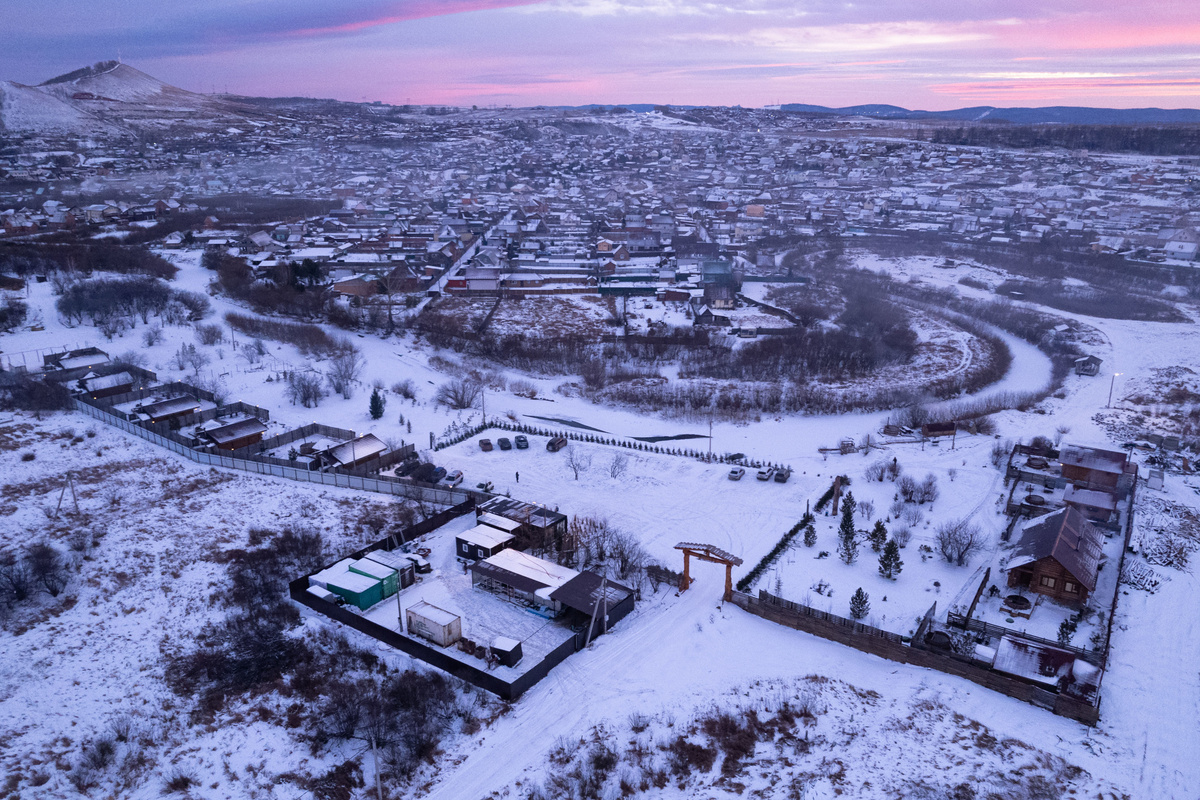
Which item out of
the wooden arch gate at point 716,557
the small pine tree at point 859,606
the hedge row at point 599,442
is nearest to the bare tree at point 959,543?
the small pine tree at point 859,606

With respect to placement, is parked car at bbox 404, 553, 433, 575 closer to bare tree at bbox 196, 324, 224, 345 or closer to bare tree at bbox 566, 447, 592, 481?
bare tree at bbox 566, 447, 592, 481

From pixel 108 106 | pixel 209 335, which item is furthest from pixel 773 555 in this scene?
pixel 108 106

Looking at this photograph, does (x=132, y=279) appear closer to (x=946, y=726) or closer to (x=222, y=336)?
(x=222, y=336)

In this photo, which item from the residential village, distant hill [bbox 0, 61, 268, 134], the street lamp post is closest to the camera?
the residential village

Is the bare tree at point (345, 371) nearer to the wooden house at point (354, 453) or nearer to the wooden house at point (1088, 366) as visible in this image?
the wooden house at point (354, 453)

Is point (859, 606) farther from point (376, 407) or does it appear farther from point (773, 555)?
point (376, 407)

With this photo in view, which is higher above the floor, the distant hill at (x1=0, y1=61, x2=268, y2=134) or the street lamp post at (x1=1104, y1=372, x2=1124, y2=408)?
the distant hill at (x1=0, y1=61, x2=268, y2=134)

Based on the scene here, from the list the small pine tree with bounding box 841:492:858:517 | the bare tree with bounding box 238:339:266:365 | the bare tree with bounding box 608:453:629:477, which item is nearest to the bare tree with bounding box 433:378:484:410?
the bare tree with bounding box 608:453:629:477
